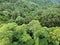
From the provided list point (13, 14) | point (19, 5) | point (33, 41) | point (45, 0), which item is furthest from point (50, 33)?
point (45, 0)

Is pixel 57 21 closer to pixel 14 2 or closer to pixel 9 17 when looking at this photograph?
pixel 9 17

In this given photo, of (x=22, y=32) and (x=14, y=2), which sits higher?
(x=22, y=32)

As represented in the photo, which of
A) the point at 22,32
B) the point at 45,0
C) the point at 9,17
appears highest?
the point at 22,32

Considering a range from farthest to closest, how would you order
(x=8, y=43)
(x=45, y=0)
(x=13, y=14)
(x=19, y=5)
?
(x=45, y=0)
(x=19, y=5)
(x=13, y=14)
(x=8, y=43)

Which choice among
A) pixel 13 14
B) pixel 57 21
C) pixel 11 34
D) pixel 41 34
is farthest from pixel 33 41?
pixel 13 14

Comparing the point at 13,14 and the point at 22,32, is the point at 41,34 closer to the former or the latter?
the point at 22,32

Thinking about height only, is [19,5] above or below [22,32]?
below

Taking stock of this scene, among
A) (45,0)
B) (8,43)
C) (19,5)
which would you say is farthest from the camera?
(45,0)

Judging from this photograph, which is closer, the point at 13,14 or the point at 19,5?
the point at 13,14

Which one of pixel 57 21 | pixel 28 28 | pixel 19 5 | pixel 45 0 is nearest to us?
pixel 28 28

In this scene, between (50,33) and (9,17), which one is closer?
(50,33)
